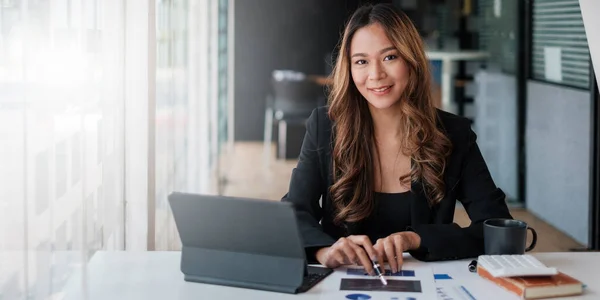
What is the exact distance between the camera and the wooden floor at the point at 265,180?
14.0 ft

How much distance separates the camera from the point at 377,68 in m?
2.22

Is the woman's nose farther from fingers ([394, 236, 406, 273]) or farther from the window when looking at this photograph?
the window

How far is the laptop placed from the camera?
1554mm

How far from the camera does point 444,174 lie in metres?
2.20

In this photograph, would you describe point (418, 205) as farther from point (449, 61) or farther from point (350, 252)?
point (449, 61)

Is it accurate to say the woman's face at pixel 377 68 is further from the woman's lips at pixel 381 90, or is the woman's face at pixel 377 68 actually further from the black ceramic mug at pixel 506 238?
the black ceramic mug at pixel 506 238

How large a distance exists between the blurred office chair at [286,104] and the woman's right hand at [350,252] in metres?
2.39

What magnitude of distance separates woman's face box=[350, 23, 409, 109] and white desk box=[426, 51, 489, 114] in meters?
1.92

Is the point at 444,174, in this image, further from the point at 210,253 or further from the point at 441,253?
the point at 210,253

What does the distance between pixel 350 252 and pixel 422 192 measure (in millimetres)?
496

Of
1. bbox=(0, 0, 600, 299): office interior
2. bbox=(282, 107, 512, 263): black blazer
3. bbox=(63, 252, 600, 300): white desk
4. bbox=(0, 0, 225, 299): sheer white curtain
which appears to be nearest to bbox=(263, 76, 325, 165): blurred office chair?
bbox=(0, 0, 600, 299): office interior

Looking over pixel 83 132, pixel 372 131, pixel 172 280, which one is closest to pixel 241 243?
pixel 172 280

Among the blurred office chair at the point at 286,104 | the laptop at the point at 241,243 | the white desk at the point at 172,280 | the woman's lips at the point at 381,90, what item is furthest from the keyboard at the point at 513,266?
the blurred office chair at the point at 286,104

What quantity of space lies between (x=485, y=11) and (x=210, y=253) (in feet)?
9.42
